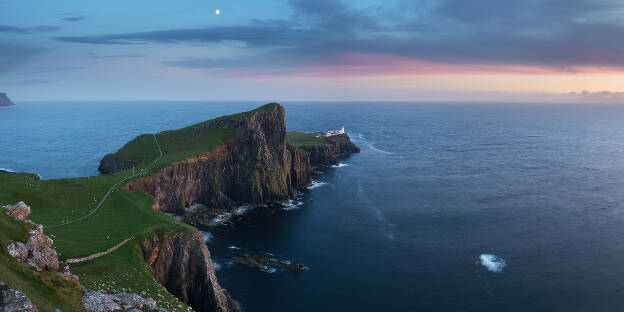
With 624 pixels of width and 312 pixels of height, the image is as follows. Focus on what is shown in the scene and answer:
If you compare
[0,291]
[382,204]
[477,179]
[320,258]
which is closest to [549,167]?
[477,179]

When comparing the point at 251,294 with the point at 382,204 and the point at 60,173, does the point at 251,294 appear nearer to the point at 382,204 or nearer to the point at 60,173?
the point at 382,204

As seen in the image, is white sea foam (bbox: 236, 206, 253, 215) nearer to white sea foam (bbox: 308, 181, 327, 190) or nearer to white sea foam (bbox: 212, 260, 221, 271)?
white sea foam (bbox: 308, 181, 327, 190)

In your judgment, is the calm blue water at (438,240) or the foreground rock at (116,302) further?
the calm blue water at (438,240)

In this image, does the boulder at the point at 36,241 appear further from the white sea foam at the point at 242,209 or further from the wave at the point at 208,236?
the white sea foam at the point at 242,209

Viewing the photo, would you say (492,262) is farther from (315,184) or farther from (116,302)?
(315,184)

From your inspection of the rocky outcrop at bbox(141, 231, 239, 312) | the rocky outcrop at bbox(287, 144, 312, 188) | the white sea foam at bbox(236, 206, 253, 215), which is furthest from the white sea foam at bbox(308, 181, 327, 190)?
the rocky outcrop at bbox(141, 231, 239, 312)

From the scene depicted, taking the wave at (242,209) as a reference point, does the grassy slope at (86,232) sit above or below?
above

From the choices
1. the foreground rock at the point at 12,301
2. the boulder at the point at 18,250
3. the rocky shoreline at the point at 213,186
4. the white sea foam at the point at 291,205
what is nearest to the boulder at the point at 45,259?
the boulder at the point at 18,250
